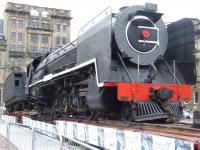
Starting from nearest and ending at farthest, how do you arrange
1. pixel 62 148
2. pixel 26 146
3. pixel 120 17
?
pixel 62 148, pixel 26 146, pixel 120 17

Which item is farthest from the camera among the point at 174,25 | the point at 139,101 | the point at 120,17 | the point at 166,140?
the point at 174,25

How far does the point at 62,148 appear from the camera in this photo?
6.77 metres

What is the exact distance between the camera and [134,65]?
11.4 m

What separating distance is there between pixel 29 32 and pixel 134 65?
312ft

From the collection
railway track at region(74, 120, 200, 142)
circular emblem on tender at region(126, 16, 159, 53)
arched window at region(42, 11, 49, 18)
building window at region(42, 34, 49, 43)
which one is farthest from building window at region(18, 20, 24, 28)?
railway track at region(74, 120, 200, 142)

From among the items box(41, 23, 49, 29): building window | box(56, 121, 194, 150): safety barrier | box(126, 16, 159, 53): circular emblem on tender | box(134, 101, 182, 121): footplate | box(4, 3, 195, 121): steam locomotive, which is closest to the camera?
box(56, 121, 194, 150): safety barrier

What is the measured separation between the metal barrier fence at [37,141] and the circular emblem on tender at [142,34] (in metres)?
3.81

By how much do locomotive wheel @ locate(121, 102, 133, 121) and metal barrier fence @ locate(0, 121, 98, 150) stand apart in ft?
8.40

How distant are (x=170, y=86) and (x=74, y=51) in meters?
5.00

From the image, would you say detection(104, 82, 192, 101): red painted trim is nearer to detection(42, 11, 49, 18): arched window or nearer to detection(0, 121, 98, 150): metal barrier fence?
detection(0, 121, 98, 150): metal barrier fence

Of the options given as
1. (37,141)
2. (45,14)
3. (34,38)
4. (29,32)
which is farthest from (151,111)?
(45,14)

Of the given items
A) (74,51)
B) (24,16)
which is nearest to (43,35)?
(24,16)

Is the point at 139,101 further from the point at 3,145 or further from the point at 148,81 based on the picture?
the point at 3,145

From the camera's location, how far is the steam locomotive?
412 inches
